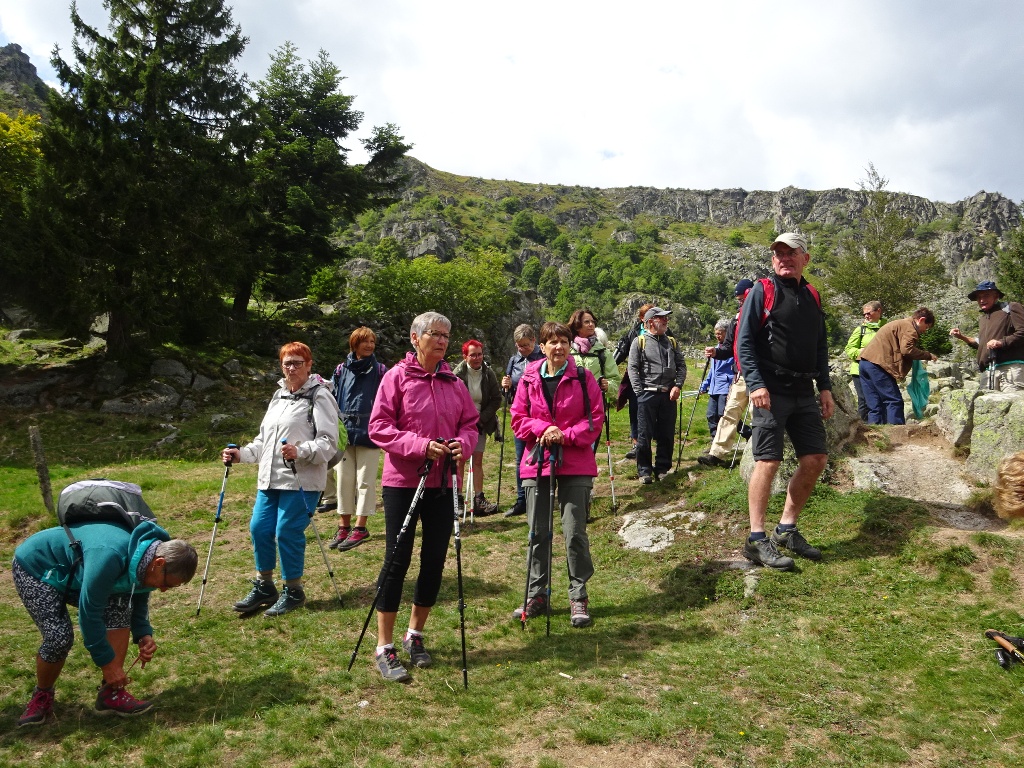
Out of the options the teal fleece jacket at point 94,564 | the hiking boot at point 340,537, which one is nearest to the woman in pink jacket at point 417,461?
the teal fleece jacket at point 94,564

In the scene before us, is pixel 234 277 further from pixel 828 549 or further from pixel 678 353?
pixel 828 549

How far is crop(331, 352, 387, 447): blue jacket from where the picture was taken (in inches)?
329

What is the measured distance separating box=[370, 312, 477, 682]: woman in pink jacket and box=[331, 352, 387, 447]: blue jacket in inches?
141

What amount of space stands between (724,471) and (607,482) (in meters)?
2.18

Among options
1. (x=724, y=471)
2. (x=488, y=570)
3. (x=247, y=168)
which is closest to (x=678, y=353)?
(x=724, y=471)

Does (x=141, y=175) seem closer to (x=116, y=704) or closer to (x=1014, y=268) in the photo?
(x=116, y=704)

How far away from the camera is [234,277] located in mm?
22875

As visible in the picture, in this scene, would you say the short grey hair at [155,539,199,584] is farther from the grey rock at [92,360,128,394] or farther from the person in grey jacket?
the grey rock at [92,360,128,394]

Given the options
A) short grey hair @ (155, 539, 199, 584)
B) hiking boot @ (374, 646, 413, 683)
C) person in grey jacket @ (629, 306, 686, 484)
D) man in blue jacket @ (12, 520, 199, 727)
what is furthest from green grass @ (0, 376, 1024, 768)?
person in grey jacket @ (629, 306, 686, 484)

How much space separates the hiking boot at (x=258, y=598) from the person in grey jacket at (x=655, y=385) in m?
5.72

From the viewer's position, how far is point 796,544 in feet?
19.9

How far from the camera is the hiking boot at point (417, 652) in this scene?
4.82 m

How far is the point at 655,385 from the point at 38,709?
7.81 meters

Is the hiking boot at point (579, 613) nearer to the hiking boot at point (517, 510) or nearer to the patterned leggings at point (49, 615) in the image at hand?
the patterned leggings at point (49, 615)
